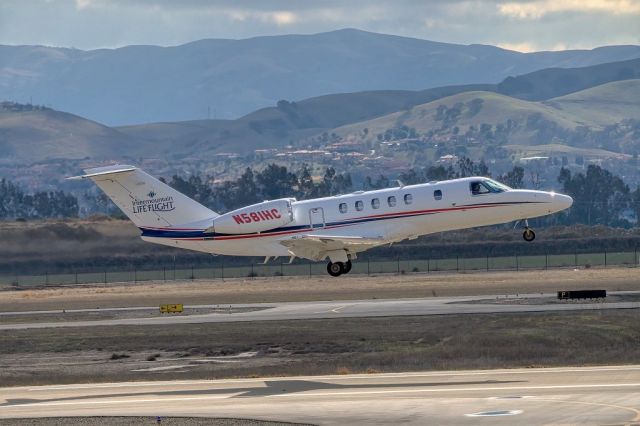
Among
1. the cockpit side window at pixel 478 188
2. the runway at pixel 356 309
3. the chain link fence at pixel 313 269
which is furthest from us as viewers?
the chain link fence at pixel 313 269

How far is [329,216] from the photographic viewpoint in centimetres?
5203

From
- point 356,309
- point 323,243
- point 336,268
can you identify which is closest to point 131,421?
point 323,243

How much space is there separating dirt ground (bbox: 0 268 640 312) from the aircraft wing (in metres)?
29.4

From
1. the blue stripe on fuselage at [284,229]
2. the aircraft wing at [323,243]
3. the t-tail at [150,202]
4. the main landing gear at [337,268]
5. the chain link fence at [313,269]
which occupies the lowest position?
the chain link fence at [313,269]

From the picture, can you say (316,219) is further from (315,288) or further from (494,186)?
(315,288)

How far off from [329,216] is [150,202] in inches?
272

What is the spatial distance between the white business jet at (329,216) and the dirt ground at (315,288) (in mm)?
29224

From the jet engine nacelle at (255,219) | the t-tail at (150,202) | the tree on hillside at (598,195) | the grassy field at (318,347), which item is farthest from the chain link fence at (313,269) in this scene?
the tree on hillside at (598,195)

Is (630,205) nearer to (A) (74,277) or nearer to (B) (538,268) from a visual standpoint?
(B) (538,268)

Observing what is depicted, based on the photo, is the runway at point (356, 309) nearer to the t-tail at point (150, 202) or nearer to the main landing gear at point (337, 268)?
the main landing gear at point (337, 268)

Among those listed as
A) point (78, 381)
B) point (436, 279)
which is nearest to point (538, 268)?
point (436, 279)

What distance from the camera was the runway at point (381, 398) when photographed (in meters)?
35.3

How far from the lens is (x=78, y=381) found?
50.5 metres

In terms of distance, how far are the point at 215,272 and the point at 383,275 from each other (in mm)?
13776
